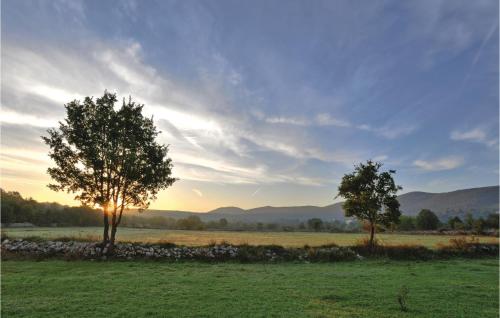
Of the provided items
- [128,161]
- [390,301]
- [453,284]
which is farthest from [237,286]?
[128,161]

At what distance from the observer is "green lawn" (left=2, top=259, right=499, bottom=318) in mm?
9156

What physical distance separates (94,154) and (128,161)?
243cm

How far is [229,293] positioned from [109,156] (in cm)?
1575

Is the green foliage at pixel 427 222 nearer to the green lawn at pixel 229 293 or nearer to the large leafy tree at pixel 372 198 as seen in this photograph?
the large leafy tree at pixel 372 198

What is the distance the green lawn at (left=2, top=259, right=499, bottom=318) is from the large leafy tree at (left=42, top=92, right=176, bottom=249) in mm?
6773

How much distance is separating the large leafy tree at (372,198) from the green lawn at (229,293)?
38.1ft

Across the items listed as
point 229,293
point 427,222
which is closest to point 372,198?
point 229,293

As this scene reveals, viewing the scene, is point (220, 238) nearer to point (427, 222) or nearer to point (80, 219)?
point (80, 219)

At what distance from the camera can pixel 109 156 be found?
22.5 metres

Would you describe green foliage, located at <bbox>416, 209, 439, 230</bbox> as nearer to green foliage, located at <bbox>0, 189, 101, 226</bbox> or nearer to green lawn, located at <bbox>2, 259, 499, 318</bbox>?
green lawn, located at <bbox>2, 259, 499, 318</bbox>

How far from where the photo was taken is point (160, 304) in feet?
32.0

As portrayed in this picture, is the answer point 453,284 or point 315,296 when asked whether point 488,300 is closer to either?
point 453,284

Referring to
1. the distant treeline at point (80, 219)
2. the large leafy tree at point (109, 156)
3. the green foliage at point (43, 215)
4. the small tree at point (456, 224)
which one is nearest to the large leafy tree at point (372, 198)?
the large leafy tree at point (109, 156)

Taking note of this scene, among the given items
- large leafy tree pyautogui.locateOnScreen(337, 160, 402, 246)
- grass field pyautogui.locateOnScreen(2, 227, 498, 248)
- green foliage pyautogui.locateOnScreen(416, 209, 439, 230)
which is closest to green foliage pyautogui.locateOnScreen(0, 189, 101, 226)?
grass field pyautogui.locateOnScreen(2, 227, 498, 248)
